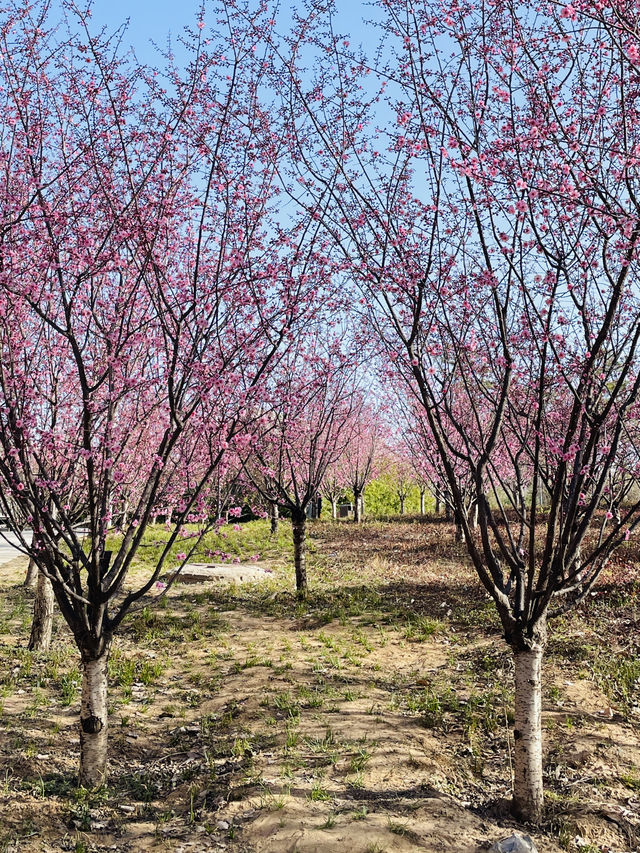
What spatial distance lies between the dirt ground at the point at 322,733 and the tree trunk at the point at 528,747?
6.1 inches

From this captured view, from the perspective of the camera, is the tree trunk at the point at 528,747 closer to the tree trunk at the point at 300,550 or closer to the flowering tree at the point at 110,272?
the flowering tree at the point at 110,272

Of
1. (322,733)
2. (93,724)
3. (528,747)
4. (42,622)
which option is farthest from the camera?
(42,622)

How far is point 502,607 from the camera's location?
15.8ft

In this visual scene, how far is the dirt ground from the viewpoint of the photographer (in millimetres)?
4676

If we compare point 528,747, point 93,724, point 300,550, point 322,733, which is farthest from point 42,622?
point 528,747

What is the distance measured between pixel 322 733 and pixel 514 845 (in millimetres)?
2204

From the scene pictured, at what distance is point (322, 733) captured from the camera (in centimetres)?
606

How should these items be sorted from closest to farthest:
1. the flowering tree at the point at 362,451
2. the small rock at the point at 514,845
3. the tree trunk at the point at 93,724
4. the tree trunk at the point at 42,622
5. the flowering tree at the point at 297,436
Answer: the small rock at the point at 514,845, the tree trunk at the point at 93,724, the tree trunk at the point at 42,622, the flowering tree at the point at 297,436, the flowering tree at the point at 362,451

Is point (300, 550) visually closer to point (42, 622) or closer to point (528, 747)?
point (42, 622)

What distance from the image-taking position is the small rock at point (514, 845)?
13.9ft

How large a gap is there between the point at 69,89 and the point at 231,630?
7772 mm

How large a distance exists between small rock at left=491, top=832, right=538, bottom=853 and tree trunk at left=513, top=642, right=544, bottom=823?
0.41 meters

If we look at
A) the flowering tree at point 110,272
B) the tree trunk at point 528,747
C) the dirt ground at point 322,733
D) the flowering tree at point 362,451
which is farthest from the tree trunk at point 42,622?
the flowering tree at point 362,451

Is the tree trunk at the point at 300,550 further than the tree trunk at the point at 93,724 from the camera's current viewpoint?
Yes
